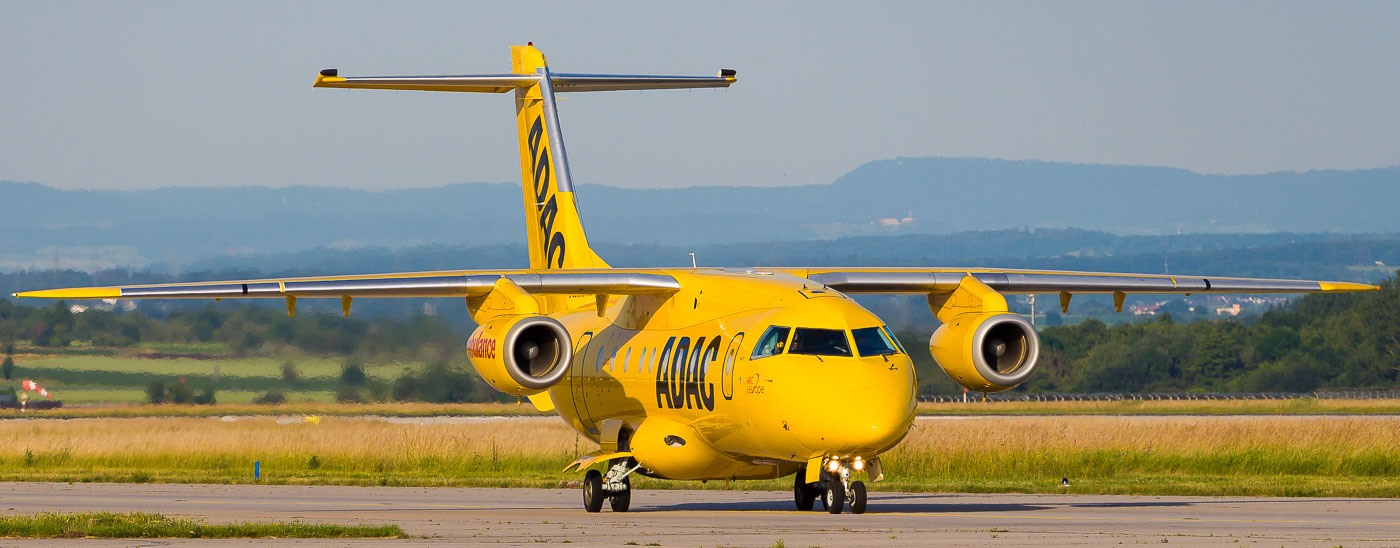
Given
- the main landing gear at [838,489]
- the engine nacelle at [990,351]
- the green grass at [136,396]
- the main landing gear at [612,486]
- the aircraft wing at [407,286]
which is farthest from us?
the green grass at [136,396]

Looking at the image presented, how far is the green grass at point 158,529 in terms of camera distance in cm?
1552

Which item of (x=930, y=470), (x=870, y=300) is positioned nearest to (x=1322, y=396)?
(x=870, y=300)

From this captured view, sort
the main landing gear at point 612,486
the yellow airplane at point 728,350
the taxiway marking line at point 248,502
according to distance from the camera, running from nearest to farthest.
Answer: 1. the yellow airplane at point 728,350
2. the main landing gear at point 612,486
3. the taxiway marking line at point 248,502

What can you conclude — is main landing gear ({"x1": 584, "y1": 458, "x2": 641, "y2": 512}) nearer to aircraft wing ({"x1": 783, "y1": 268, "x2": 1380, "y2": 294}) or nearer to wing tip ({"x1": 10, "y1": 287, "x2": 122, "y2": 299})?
aircraft wing ({"x1": 783, "y1": 268, "x2": 1380, "y2": 294})

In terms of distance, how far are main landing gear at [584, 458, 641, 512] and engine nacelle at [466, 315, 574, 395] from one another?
1.48m

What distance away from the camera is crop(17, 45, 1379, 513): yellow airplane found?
57.3 feet

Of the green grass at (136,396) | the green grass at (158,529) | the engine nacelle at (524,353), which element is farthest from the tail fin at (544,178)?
the green grass at (136,396)

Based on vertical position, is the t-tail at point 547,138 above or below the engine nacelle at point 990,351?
above

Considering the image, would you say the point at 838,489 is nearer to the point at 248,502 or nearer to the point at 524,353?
the point at 524,353

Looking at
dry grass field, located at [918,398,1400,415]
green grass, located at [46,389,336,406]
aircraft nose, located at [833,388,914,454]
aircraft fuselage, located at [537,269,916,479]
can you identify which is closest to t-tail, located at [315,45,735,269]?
aircraft fuselage, located at [537,269,916,479]

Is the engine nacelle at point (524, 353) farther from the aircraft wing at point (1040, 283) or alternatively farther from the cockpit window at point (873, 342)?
the aircraft wing at point (1040, 283)

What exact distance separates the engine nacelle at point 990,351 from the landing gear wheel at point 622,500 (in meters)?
4.09

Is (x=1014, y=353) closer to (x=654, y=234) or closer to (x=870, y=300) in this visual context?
(x=870, y=300)

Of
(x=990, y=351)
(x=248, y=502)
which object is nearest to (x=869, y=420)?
(x=990, y=351)
